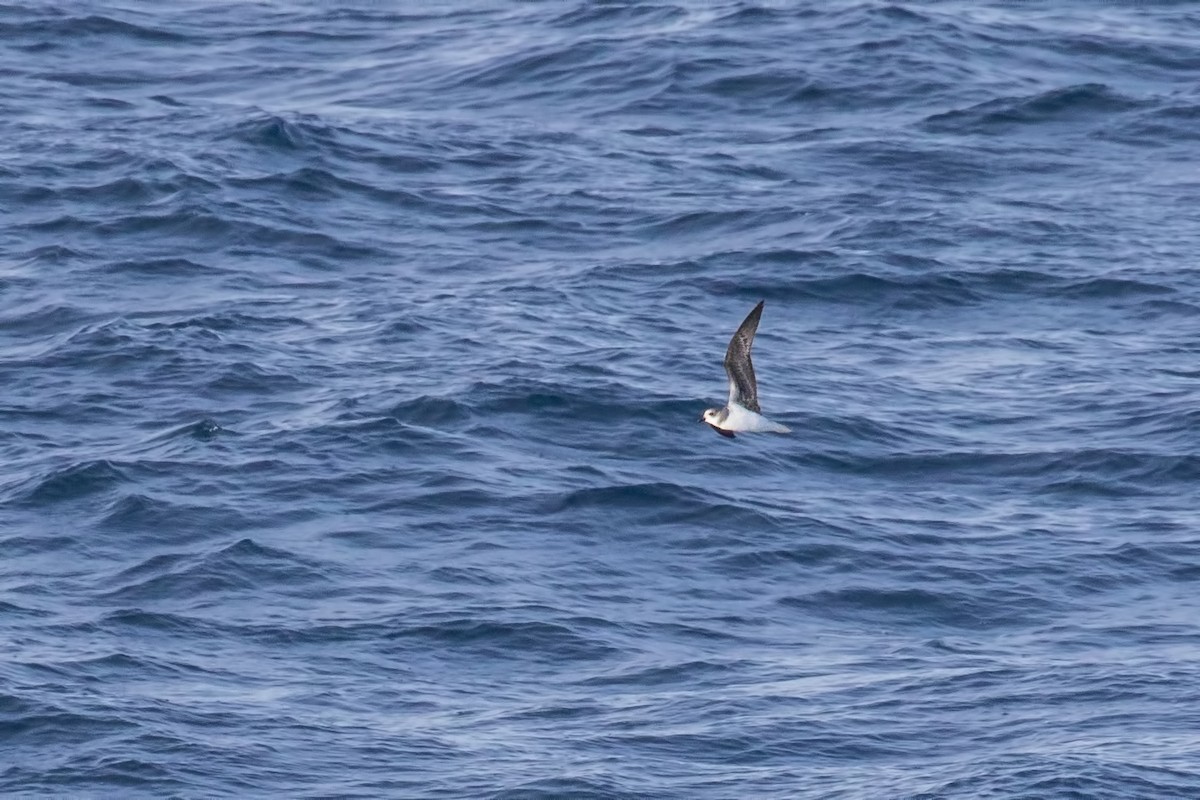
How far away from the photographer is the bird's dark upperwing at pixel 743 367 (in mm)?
22672

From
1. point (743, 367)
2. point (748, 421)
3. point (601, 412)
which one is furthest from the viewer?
point (601, 412)

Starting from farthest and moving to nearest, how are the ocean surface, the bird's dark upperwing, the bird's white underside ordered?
the ocean surface → the bird's white underside → the bird's dark upperwing

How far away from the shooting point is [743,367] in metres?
23.5

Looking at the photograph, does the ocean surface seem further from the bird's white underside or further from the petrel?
the bird's white underside

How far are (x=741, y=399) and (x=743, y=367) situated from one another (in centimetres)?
70

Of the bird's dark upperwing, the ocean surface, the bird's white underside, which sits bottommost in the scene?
the ocean surface

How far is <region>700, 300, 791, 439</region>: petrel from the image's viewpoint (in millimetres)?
23172

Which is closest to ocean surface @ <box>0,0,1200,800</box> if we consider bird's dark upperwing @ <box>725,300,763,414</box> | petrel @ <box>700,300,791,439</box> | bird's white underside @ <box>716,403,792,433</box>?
petrel @ <box>700,300,791,439</box>

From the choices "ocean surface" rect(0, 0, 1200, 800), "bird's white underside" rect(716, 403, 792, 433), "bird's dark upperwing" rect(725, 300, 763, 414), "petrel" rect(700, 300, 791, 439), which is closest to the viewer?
"bird's dark upperwing" rect(725, 300, 763, 414)

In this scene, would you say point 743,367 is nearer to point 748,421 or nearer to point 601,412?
point 748,421

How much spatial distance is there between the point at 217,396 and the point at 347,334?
263cm

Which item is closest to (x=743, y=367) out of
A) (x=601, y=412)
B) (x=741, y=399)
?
(x=741, y=399)

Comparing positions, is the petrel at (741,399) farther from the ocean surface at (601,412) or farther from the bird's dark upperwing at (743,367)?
the ocean surface at (601,412)

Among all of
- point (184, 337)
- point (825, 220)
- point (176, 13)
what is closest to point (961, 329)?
point (825, 220)
